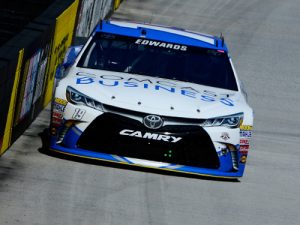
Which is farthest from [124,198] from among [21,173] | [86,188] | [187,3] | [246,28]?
[187,3]

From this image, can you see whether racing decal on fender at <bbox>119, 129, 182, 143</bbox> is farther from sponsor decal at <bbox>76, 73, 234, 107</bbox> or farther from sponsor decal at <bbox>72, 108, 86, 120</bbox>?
sponsor decal at <bbox>76, 73, 234, 107</bbox>

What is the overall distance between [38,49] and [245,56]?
29.5 ft

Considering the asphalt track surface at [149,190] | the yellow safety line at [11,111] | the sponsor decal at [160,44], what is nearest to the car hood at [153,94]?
the yellow safety line at [11,111]

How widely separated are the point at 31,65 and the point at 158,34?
5.34 feet

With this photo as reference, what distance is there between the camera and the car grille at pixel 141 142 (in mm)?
11422

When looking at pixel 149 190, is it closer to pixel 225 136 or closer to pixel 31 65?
pixel 225 136

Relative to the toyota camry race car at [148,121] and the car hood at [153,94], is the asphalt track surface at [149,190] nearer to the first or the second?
the toyota camry race car at [148,121]

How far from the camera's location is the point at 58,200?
1021 centimetres

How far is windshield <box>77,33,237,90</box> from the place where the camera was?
12703 millimetres

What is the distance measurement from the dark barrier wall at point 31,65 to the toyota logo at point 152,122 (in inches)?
57.4

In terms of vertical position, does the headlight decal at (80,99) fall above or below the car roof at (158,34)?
below

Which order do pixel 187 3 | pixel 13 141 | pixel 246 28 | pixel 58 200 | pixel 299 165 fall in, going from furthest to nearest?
pixel 187 3 < pixel 246 28 < pixel 299 165 < pixel 13 141 < pixel 58 200

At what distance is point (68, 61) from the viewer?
41.9ft

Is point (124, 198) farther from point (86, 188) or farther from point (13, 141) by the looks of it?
point (13, 141)
